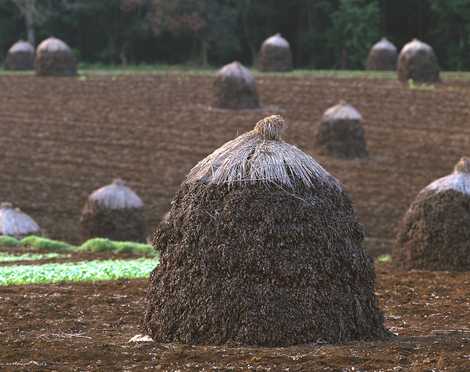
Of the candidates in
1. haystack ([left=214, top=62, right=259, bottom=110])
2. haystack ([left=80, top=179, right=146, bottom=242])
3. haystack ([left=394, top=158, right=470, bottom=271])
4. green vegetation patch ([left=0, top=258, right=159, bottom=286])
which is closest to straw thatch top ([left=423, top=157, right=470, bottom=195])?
haystack ([left=394, top=158, right=470, bottom=271])

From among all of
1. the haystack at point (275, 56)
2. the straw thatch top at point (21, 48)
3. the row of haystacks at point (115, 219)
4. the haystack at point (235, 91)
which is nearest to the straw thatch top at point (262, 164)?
the row of haystacks at point (115, 219)

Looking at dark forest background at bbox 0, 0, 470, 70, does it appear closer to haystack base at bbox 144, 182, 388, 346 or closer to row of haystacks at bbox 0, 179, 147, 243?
row of haystacks at bbox 0, 179, 147, 243

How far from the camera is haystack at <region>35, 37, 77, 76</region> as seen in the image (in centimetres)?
4312

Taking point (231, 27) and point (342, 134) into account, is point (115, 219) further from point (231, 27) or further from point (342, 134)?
point (231, 27)

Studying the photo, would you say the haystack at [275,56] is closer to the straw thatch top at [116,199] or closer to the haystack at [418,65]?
the haystack at [418,65]

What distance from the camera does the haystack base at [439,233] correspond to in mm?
15242

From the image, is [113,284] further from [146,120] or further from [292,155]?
[146,120]

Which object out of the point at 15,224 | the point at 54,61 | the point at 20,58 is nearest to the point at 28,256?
the point at 15,224

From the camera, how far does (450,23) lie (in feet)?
164

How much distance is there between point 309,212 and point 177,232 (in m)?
1.07

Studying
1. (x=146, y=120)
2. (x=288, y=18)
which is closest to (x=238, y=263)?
(x=146, y=120)

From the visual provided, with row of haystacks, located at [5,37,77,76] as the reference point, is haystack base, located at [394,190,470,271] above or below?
below

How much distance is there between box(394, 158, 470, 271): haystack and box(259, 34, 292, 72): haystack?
29.5 m

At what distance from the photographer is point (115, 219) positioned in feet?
82.3
